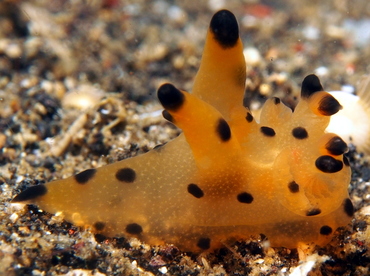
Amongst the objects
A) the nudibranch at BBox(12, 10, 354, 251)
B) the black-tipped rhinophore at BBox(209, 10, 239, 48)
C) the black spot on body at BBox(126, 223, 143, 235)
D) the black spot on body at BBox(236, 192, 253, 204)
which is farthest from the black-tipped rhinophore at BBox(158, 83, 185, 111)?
the black spot on body at BBox(126, 223, 143, 235)

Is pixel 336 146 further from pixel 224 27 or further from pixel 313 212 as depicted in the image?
pixel 224 27

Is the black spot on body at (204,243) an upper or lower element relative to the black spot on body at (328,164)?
lower

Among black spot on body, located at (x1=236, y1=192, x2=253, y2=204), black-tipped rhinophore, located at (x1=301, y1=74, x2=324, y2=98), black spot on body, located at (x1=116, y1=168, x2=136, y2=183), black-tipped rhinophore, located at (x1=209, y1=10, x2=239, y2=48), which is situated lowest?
black spot on body, located at (x1=116, y1=168, x2=136, y2=183)

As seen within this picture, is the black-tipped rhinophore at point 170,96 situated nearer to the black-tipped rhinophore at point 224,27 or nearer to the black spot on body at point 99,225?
the black-tipped rhinophore at point 224,27

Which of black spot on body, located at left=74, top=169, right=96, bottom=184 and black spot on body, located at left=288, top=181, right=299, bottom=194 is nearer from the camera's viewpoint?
black spot on body, located at left=288, top=181, right=299, bottom=194

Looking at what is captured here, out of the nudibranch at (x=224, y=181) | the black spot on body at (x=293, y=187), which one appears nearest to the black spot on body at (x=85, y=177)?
the nudibranch at (x=224, y=181)

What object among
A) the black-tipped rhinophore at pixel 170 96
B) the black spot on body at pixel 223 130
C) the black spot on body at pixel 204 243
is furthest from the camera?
the black spot on body at pixel 204 243

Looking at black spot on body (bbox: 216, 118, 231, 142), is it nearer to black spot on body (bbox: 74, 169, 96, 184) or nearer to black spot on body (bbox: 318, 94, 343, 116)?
black spot on body (bbox: 318, 94, 343, 116)

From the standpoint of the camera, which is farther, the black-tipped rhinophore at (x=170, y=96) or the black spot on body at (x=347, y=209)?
the black spot on body at (x=347, y=209)
